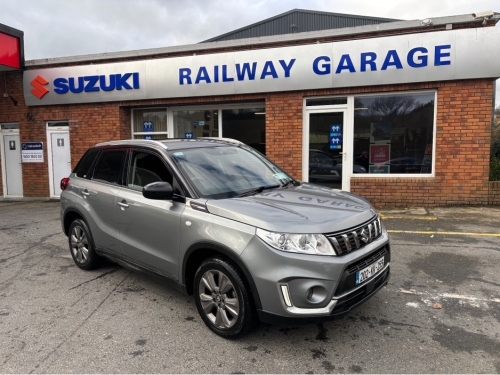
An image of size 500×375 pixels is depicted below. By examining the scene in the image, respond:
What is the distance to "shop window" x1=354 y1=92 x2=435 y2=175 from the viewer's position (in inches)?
333

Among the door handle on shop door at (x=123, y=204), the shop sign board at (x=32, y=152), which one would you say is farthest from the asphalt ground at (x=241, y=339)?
the shop sign board at (x=32, y=152)

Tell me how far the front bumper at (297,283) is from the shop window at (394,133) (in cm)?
654

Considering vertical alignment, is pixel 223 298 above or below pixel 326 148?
below

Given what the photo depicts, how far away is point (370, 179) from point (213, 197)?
6.29 metres

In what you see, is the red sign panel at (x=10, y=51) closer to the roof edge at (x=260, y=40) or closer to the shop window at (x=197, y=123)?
the roof edge at (x=260, y=40)

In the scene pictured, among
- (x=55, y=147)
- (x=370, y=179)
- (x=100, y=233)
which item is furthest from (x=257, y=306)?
(x=55, y=147)

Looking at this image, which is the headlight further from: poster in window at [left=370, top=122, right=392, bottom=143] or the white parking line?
poster in window at [left=370, top=122, right=392, bottom=143]

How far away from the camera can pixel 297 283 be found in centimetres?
269

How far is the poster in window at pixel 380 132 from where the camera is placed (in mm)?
8727

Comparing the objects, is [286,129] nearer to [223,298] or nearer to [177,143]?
[177,143]

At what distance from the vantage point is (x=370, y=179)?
8773 millimetres

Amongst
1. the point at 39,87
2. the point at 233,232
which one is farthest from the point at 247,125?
the point at 233,232

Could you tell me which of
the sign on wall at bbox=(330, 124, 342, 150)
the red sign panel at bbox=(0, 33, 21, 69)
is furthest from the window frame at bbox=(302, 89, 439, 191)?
the red sign panel at bbox=(0, 33, 21, 69)

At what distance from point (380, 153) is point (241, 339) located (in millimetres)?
6816
